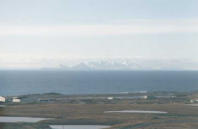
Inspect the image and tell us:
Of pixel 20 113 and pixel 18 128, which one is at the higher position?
pixel 20 113

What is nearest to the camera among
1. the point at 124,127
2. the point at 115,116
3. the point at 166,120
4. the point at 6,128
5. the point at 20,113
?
the point at 6,128

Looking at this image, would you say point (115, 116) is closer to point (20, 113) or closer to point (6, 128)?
point (20, 113)

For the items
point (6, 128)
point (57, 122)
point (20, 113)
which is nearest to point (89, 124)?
point (57, 122)

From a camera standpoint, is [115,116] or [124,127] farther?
[115,116]

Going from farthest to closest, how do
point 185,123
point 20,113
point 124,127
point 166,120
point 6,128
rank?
point 20,113, point 166,120, point 185,123, point 124,127, point 6,128

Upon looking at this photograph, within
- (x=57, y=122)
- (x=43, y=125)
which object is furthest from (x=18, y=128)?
(x=57, y=122)

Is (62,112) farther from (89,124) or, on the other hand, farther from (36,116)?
(89,124)

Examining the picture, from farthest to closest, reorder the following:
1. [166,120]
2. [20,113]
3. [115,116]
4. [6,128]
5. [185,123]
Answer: [20,113], [115,116], [166,120], [185,123], [6,128]

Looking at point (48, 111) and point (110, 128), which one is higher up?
point (48, 111)

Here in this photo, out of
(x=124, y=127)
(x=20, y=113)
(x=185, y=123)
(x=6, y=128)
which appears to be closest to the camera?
(x=6, y=128)

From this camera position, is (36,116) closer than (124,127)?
No
